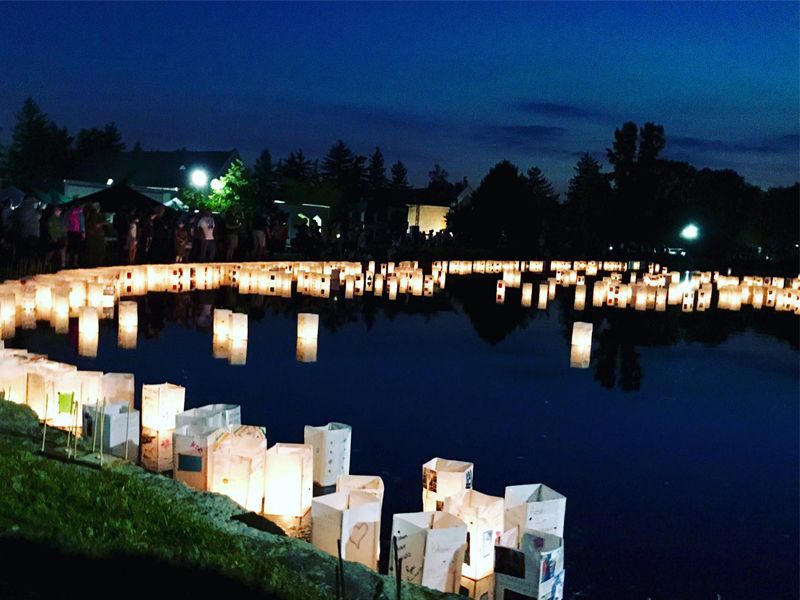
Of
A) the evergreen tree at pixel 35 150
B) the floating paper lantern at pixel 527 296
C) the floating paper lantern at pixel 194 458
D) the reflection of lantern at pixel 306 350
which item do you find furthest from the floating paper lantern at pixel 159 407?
the evergreen tree at pixel 35 150

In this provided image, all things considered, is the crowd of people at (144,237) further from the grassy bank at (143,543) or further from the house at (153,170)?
the house at (153,170)

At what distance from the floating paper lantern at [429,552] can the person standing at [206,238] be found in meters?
15.1

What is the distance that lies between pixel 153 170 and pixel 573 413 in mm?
41045

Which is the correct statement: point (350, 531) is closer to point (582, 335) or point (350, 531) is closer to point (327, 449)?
point (327, 449)

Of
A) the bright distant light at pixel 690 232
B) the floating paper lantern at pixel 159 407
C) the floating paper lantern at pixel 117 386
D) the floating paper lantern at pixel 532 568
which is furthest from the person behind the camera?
the bright distant light at pixel 690 232

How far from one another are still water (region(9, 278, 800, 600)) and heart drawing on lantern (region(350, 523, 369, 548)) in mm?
616

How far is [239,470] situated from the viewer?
4.10 meters

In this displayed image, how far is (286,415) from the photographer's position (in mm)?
5980

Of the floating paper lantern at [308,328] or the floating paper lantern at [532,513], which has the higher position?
the floating paper lantern at [308,328]

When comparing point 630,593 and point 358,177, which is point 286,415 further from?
point 358,177

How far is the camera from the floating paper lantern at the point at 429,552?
3385 millimetres

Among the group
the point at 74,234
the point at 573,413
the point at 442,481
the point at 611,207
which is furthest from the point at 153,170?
the point at 442,481

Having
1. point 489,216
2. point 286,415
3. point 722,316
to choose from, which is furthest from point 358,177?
point 286,415

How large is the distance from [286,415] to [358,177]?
81.3 m
